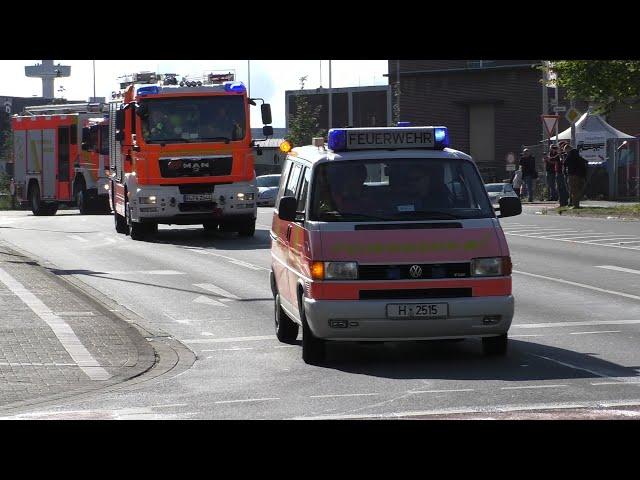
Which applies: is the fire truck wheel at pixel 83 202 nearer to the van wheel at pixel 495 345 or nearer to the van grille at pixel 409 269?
the van wheel at pixel 495 345

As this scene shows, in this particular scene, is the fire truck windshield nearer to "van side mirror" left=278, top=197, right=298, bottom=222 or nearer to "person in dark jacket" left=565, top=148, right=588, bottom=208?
"person in dark jacket" left=565, top=148, right=588, bottom=208

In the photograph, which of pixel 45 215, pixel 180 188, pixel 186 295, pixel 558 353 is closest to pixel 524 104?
pixel 45 215

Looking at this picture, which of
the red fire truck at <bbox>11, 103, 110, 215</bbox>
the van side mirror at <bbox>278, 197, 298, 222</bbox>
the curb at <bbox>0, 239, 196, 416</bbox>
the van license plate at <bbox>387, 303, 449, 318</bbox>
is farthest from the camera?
the red fire truck at <bbox>11, 103, 110, 215</bbox>

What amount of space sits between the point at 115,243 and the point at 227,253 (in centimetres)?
408

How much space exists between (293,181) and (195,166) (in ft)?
51.1

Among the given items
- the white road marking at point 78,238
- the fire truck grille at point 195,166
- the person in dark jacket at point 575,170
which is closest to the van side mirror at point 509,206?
the fire truck grille at point 195,166

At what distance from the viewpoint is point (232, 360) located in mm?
12844

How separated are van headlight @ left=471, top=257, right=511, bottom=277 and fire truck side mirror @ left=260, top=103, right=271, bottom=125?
17.4m

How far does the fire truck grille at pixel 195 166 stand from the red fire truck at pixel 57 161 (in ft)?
39.2

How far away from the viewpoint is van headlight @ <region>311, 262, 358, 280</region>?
38.4 ft

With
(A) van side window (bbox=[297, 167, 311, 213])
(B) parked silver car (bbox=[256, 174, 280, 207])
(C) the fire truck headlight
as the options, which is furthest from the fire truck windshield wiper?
(B) parked silver car (bbox=[256, 174, 280, 207])

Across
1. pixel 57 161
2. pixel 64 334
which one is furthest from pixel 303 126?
pixel 64 334
